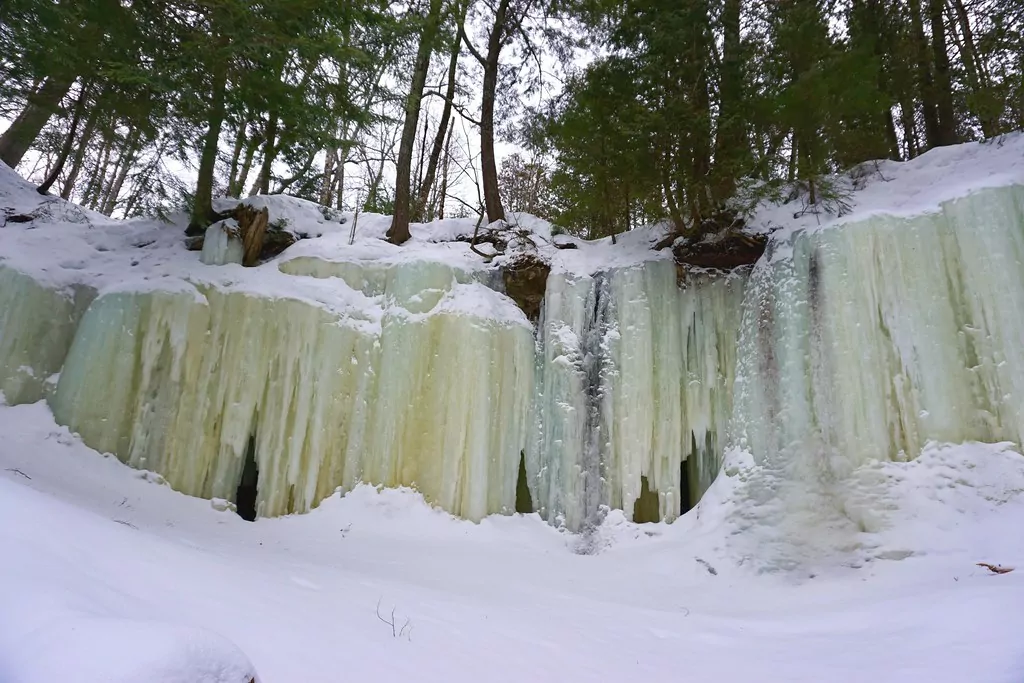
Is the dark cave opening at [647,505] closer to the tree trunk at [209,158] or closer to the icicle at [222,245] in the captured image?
the icicle at [222,245]

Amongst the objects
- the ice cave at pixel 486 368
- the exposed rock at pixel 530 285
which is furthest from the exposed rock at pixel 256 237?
the exposed rock at pixel 530 285

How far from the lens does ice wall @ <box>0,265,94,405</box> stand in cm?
670

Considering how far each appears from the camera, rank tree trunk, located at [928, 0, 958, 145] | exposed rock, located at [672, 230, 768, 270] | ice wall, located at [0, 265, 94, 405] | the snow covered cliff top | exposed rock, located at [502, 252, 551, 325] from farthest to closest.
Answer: exposed rock, located at [502, 252, 551, 325], tree trunk, located at [928, 0, 958, 145], exposed rock, located at [672, 230, 768, 270], ice wall, located at [0, 265, 94, 405], the snow covered cliff top

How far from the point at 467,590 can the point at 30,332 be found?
6.04 meters

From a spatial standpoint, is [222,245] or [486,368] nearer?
[486,368]

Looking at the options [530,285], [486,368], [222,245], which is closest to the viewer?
[486,368]

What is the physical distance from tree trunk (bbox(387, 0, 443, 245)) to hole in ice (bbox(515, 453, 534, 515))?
3.84m

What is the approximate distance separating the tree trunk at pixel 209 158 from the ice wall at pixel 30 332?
1822 mm

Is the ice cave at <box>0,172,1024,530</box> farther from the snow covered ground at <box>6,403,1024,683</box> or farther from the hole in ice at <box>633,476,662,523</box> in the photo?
the snow covered ground at <box>6,403,1024,683</box>

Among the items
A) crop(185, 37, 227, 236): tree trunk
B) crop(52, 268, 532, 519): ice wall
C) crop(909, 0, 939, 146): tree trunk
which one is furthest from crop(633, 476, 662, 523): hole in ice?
crop(909, 0, 939, 146): tree trunk

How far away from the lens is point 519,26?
1141cm

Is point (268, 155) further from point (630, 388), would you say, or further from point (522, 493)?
point (630, 388)

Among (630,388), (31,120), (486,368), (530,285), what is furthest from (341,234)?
(31,120)

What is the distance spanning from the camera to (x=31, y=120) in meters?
8.95
